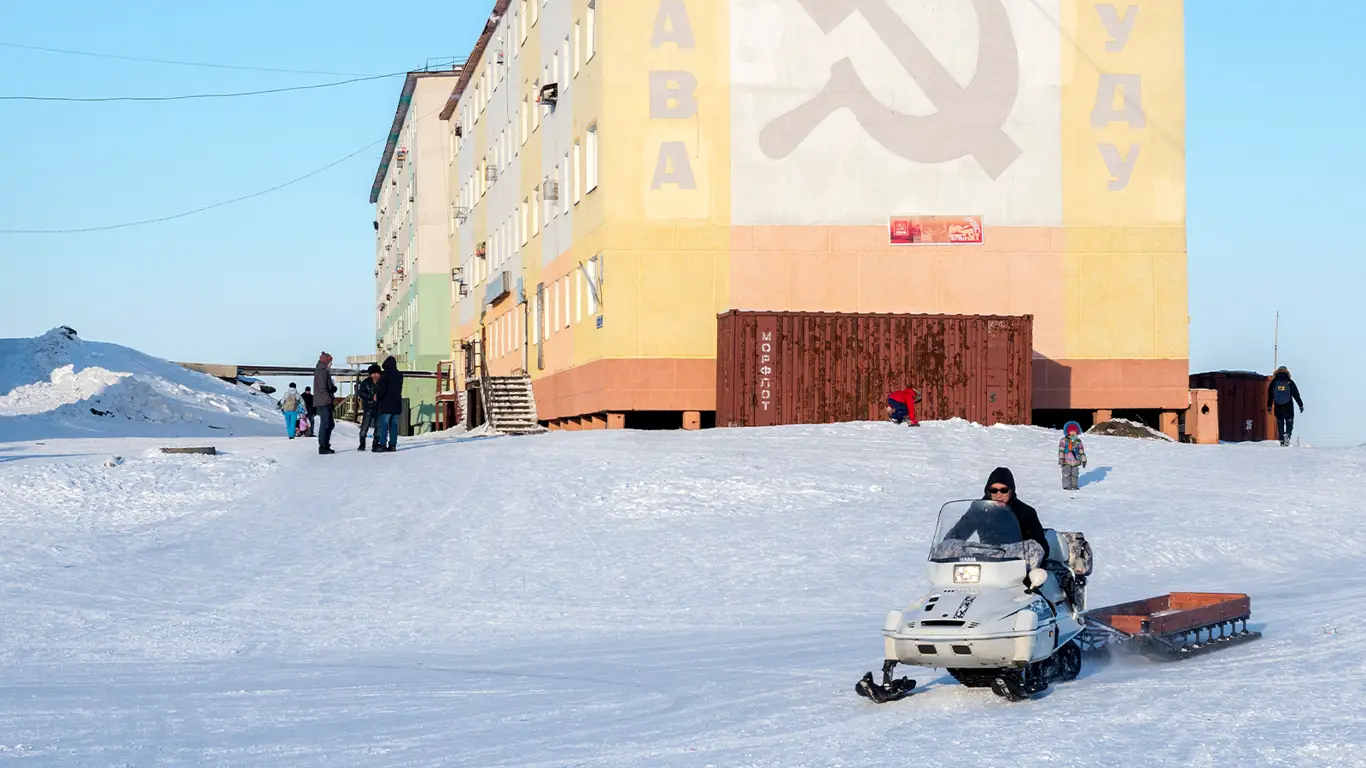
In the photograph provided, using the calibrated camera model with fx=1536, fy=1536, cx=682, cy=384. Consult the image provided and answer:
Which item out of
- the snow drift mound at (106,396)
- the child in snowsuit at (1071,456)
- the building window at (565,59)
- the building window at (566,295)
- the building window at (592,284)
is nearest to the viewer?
the child in snowsuit at (1071,456)

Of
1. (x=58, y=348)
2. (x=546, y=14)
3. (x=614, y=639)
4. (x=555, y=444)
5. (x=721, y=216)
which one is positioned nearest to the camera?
(x=614, y=639)

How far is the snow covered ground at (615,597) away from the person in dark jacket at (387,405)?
706 mm

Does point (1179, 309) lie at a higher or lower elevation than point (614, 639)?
higher

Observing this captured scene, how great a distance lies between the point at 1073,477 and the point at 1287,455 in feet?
24.0

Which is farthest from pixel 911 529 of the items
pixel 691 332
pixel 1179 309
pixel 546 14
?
pixel 546 14

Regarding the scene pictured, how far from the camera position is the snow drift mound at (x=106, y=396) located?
128 feet

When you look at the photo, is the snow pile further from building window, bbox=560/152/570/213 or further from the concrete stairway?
the concrete stairway

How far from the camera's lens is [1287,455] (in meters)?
29.8

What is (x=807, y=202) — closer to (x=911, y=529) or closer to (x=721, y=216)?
(x=721, y=216)

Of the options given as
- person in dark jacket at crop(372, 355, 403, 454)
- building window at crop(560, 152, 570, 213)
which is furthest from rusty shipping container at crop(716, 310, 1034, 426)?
building window at crop(560, 152, 570, 213)

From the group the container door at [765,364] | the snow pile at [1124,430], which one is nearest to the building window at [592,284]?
the container door at [765,364]

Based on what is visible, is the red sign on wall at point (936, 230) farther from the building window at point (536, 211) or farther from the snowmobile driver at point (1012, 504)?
the snowmobile driver at point (1012, 504)

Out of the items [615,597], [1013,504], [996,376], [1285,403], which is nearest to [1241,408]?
Result: [1285,403]

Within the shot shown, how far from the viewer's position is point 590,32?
4059 centimetres
